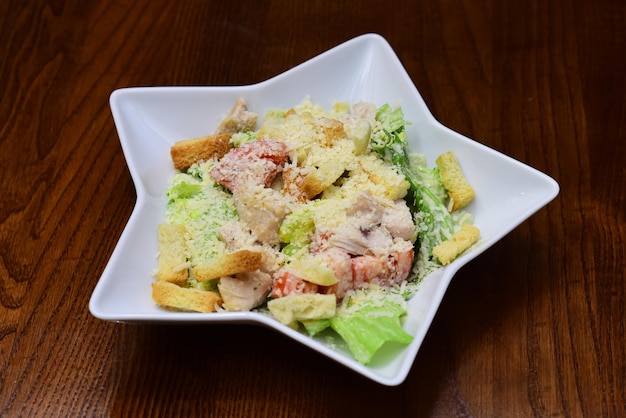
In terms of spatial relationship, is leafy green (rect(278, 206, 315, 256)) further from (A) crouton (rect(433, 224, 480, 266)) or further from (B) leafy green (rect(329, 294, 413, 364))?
(A) crouton (rect(433, 224, 480, 266))

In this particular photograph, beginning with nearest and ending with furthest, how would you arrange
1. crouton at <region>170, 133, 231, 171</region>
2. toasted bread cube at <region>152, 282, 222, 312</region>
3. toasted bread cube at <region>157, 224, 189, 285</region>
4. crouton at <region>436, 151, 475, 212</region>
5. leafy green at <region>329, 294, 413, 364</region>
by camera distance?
1. leafy green at <region>329, 294, 413, 364</region>
2. toasted bread cube at <region>152, 282, 222, 312</region>
3. toasted bread cube at <region>157, 224, 189, 285</region>
4. crouton at <region>436, 151, 475, 212</region>
5. crouton at <region>170, 133, 231, 171</region>

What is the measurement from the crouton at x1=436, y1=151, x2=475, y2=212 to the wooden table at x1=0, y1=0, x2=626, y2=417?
22cm

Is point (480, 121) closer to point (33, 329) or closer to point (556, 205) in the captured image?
point (556, 205)

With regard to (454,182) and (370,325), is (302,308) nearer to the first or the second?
(370,325)

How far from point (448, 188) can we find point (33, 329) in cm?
123

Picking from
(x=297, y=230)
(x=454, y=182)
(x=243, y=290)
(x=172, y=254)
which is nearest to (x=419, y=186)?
(x=454, y=182)

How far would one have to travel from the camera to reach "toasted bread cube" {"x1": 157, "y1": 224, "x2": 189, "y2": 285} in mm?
1616

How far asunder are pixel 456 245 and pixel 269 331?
54 centimetres

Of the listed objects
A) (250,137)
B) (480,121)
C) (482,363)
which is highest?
(250,137)

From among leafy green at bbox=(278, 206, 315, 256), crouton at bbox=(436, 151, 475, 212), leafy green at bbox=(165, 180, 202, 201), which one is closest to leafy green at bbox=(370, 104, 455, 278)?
crouton at bbox=(436, 151, 475, 212)

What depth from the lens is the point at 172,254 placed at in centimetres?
166

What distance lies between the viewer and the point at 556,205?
2.04 metres

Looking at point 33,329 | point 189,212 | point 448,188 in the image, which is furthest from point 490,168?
point 33,329

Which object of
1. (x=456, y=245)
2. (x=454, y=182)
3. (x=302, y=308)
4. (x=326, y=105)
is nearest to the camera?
(x=302, y=308)
